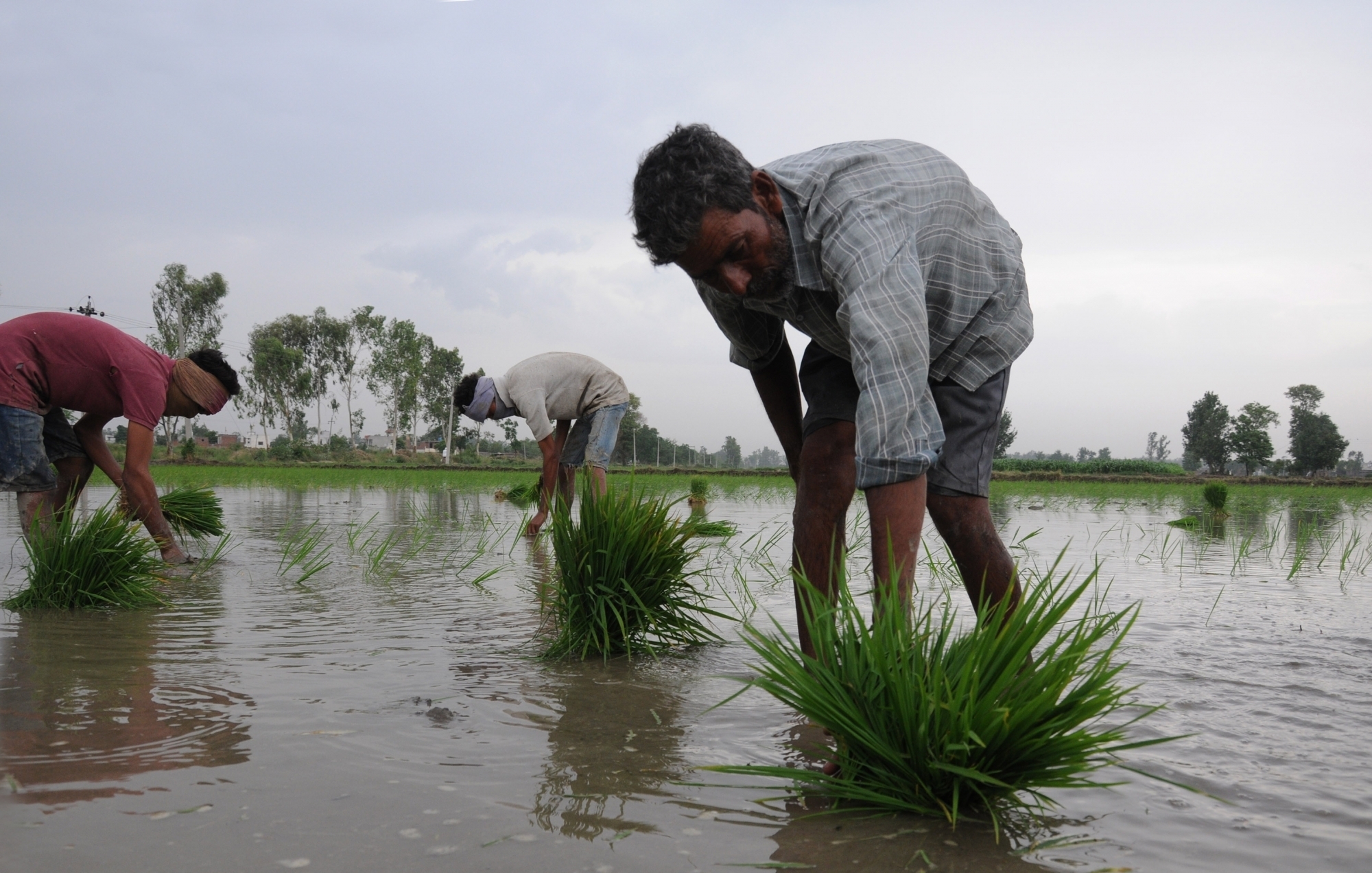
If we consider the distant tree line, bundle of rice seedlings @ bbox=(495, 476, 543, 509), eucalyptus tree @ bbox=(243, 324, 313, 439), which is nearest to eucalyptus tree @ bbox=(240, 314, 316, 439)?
eucalyptus tree @ bbox=(243, 324, 313, 439)

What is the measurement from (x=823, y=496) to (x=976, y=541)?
38 cm

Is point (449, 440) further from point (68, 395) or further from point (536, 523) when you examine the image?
point (68, 395)

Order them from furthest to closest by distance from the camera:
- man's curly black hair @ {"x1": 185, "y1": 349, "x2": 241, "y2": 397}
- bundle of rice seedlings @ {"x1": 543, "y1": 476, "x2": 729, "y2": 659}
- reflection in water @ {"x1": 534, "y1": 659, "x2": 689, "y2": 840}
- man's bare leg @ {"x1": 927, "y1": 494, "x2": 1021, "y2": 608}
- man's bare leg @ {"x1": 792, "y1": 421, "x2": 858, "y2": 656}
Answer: man's curly black hair @ {"x1": 185, "y1": 349, "x2": 241, "y2": 397} < bundle of rice seedlings @ {"x1": 543, "y1": 476, "x2": 729, "y2": 659} < man's bare leg @ {"x1": 792, "y1": 421, "x2": 858, "y2": 656} < man's bare leg @ {"x1": 927, "y1": 494, "x2": 1021, "y2": 608} < reflection in water @ {"x1": 534, "y1": 659, "x2": 689, "y2": 840}

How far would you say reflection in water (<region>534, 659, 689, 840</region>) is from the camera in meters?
1.45

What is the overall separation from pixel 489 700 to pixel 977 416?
4.48ft

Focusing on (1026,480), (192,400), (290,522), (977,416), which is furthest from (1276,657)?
(1026,480)

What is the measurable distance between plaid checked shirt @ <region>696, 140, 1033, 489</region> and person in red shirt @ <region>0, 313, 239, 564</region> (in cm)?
299

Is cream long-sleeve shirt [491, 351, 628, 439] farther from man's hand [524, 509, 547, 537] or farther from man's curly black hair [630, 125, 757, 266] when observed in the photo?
man's curly black hair [630, 125, 757, 266]

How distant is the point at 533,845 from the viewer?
→ 1.32m

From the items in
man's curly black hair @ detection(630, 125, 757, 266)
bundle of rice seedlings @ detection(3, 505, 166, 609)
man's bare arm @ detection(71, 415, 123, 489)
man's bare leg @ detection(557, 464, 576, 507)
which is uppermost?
man's curly black hair @ detection(630, 125, 757, 266)

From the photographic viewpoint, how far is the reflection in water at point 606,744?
4.77 ft

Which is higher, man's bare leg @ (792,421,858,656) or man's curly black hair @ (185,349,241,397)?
man's curly black hair @ (185,349,241,397)

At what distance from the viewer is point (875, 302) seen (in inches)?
60.1

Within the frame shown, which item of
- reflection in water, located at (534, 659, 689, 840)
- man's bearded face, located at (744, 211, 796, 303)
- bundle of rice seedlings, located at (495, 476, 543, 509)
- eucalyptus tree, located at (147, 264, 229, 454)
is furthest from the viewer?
eucalyptus tree, located at (147, 264, 229, 454)
